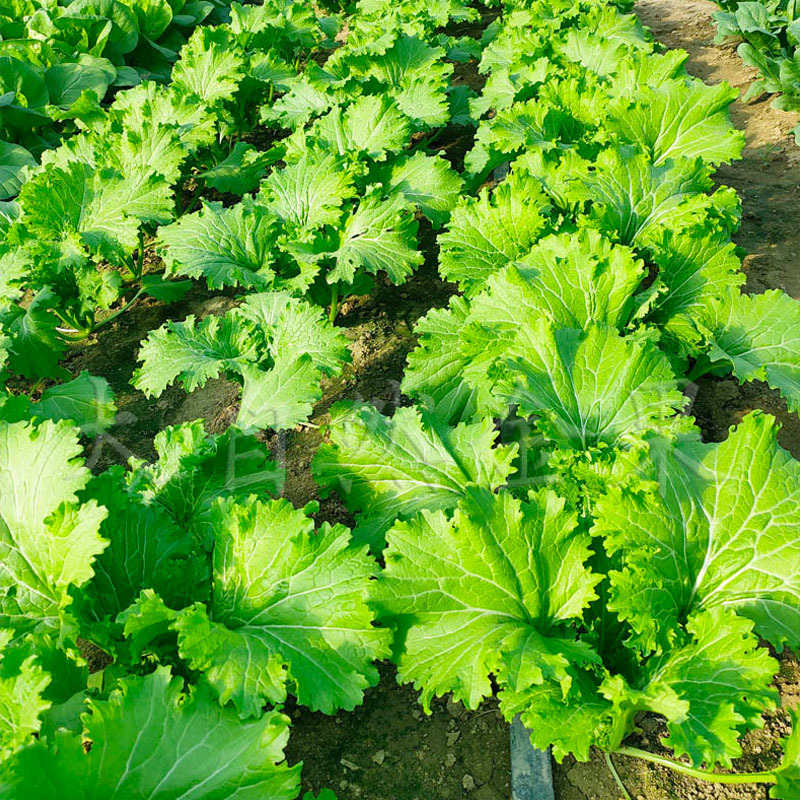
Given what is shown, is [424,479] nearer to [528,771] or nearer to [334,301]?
[528,771]

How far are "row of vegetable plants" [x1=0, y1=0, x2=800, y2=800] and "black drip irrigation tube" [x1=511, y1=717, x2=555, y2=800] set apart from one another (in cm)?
11

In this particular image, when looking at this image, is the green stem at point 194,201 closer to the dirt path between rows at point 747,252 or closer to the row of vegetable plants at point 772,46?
the dirt path between rows at point 747,252

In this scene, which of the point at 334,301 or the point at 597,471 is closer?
the point at 597,471

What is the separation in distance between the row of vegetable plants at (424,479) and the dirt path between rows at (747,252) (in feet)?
0.45

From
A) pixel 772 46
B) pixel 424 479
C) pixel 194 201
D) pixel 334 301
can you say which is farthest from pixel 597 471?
pixel 772 46

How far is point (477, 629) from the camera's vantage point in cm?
226

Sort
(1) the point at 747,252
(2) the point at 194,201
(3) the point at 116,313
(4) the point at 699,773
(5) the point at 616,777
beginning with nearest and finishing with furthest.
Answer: (4) the point at 699,773
(5) the point at 616,777
(1) the point at 747,252
(3) the point at 116,313
(2) the point at 194,201

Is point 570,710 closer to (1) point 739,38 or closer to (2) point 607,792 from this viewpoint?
(2) point 607,792

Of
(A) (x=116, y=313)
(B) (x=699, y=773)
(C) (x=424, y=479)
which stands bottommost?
(A) (x=116, y=313)

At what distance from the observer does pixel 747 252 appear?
4.68 m

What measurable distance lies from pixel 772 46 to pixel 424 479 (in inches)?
222

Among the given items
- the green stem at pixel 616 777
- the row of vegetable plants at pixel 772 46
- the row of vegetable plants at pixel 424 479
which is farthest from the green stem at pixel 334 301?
the row of vegetable plants at pixel 772 46

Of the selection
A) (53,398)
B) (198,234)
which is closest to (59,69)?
(198,234)

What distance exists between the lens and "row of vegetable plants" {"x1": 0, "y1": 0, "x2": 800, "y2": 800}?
212 centimetres
